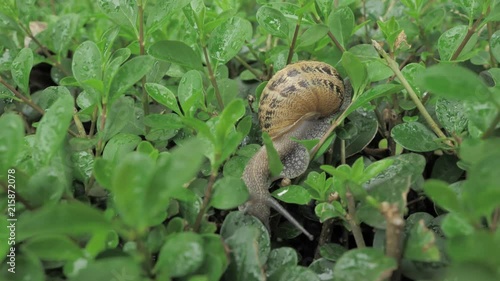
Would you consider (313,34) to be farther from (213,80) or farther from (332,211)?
(332,211)

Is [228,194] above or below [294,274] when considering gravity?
above

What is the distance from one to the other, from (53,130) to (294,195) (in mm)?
421

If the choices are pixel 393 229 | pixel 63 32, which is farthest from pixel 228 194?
pixel 63 32

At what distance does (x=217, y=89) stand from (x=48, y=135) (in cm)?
42

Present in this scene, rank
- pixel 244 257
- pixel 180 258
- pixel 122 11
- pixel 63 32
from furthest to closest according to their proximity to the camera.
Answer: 1. pixel 63 32
2. pixel 122 11
3. pixel 244 257
4. pixel 180 258

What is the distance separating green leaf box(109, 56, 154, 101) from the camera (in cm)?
96

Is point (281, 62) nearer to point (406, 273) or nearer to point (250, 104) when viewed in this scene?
point (250, 104)

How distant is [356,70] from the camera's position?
1.01m

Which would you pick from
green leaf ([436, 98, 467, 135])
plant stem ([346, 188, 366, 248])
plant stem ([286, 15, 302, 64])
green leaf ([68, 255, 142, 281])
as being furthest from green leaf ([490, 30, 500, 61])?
green leaf ([68, 255, 142, 281])

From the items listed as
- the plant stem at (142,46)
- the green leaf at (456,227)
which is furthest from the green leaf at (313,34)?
the green leaf at (456,227)

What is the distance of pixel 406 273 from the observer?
30.1 inches

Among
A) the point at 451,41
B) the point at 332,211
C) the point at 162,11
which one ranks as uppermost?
the point at 162,11

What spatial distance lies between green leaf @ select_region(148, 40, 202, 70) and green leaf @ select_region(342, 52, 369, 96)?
1.03ft

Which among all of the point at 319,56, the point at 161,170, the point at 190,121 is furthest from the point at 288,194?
the point at 319,56
